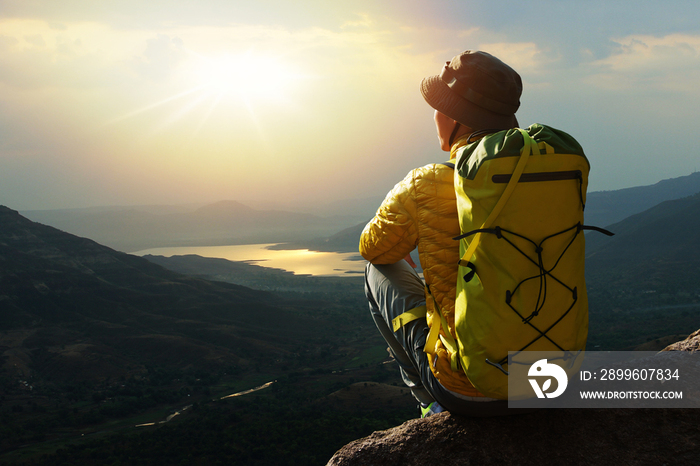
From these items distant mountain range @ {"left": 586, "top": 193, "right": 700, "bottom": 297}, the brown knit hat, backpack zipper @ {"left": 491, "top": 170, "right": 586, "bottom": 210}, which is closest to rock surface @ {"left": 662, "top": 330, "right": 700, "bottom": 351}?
backpack zipper @ {"left": 491, "top": 170, "right": 586, "bottom": 210}

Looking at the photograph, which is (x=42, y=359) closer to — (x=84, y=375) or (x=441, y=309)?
(x=84, y=375)

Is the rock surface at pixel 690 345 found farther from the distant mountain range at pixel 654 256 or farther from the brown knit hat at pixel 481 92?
the distant mountain range at pixel 654 256

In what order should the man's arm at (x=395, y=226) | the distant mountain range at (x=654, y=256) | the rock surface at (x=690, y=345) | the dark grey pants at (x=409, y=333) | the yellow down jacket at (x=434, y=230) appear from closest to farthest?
the yellow down jacket at (x=434, y=230), the man's arm at (x=395, y=226), the dark grey pants at (x=409, y=333), the rock surface at (x=690, y=345), the distant mountain range at (x=654, y=256)

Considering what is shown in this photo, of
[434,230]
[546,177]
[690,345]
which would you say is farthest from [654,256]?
[546,177]

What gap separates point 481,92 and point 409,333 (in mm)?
1949

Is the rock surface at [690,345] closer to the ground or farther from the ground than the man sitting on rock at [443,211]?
closer to the ground

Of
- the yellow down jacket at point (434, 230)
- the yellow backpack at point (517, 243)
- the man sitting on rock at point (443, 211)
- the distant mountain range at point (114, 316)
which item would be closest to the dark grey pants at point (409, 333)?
the man sitting on rock at point (443, 211)

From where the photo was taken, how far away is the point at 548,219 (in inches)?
110

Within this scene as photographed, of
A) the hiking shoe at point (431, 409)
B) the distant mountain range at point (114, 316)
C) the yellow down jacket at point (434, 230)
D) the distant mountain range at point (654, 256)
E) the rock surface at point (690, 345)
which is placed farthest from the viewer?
the distant mountain range at point (654, 256)

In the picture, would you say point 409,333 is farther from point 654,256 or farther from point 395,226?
point 654,256

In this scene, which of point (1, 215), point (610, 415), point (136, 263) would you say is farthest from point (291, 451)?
point (1, 215)

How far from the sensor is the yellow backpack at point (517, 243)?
2.76 metres

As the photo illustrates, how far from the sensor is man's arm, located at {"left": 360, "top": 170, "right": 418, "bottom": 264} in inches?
130

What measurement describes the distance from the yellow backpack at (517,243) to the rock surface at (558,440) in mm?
1011
